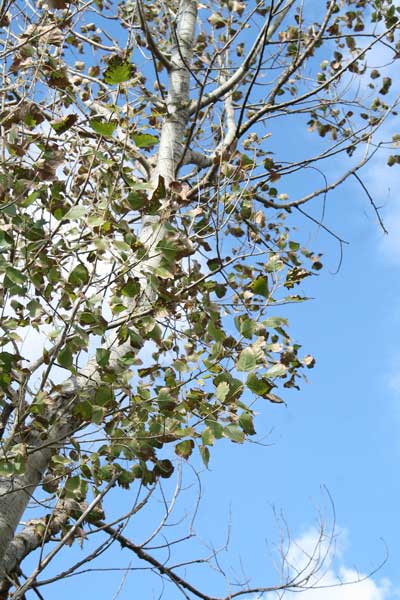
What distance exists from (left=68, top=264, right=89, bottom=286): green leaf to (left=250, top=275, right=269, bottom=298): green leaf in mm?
754

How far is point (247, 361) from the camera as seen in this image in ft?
9.29

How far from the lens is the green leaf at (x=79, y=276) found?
309 centimetres

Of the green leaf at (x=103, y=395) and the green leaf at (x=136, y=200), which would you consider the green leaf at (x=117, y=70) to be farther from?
the green leaf at (x=103, y=395)

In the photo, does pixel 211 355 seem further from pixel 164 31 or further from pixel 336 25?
pixel 164 31

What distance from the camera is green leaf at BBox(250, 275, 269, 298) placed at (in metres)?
3.06

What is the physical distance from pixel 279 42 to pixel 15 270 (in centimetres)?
406

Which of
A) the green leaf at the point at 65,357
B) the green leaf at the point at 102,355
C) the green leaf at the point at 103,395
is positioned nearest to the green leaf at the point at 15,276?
the green leaf at the point at 65,357

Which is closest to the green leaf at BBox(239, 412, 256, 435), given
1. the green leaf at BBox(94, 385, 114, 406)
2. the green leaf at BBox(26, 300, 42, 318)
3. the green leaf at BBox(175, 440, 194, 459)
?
the green leaf at BBox(175, 440, 194, 459)

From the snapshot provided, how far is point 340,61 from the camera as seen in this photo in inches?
267

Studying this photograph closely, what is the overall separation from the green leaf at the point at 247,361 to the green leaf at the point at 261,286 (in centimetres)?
37

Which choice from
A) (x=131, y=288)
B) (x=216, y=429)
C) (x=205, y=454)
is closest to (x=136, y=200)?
(x=131, y=288)

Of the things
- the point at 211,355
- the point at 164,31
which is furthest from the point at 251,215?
the point at 164,31

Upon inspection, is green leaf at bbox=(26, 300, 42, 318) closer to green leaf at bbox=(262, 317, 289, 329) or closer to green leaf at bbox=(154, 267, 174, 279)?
green leaf at bbox=(154, 267, 174, 279)

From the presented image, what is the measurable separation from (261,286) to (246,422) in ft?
1.98
